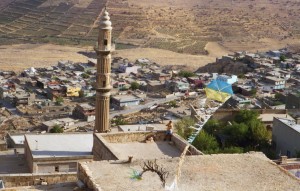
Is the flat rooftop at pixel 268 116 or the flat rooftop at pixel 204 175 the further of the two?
the flat rooftop at pixel 268 116

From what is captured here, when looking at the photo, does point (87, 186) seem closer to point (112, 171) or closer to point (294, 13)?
point (112, 171)

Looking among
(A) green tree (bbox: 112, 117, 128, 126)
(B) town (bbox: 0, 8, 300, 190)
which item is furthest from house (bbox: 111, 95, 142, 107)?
(A) green tree (bbox: 112, 117, 128, 126)

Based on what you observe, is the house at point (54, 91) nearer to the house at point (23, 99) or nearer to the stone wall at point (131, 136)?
the house at point (23, 99)

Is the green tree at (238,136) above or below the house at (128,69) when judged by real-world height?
above

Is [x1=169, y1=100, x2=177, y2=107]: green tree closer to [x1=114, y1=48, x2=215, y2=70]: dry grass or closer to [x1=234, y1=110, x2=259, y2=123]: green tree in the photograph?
[x1=234, y1=110, x2=259, y2=123]: green tree

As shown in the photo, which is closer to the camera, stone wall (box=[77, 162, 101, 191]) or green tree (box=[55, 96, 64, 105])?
stone wall (box=[77, 162, 101, 191])

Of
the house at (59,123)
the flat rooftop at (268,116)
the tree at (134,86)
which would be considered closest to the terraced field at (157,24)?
the tree at (134,86)

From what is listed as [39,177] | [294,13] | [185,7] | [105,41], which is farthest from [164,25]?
[39,177]
